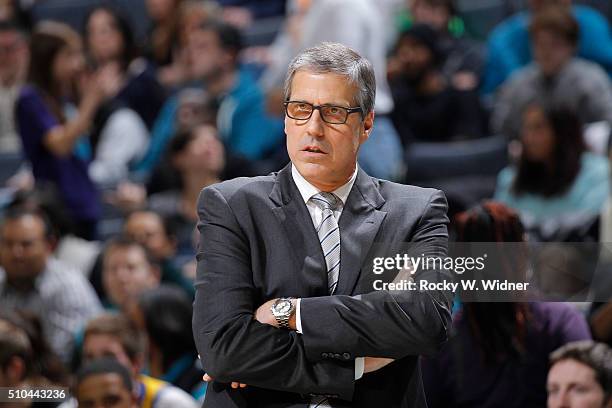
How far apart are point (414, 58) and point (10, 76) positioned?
2502mm

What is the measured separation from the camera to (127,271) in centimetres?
566

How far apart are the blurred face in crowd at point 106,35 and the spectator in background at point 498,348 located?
4520mm

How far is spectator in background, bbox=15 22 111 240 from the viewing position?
638 cm

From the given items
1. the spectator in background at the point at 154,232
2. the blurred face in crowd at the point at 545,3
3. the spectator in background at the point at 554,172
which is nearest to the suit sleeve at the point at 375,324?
the spectator in background at the point at 554,172

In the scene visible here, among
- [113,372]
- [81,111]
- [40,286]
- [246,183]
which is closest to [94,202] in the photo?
[81,111]

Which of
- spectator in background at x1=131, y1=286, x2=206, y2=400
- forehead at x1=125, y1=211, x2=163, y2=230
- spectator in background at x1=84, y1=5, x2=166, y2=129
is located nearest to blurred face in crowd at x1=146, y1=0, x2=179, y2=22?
spectator in background at x1=84, y1=5, x2=166, y2=129

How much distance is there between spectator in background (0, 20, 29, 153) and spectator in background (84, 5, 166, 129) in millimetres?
439

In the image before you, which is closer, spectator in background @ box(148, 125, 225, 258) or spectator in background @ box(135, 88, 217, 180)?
spectator in background @ box(148, 125, 225, 258)

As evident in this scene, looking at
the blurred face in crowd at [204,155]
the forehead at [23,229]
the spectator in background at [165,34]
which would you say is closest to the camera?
the forehead at [23,229]

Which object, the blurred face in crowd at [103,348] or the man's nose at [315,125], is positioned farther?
the blurred face in crowd at [103,348]

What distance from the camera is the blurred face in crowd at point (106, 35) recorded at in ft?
25.6

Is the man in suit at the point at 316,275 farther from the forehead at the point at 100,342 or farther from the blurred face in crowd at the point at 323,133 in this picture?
the forehead at the point at 100,342

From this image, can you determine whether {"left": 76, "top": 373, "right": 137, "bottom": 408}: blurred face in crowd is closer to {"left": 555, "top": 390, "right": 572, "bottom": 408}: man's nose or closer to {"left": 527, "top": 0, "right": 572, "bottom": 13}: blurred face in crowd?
{"left": 555, "top": 390, "right": 572, "bottom": 408}: man's nose

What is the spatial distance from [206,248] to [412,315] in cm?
45
